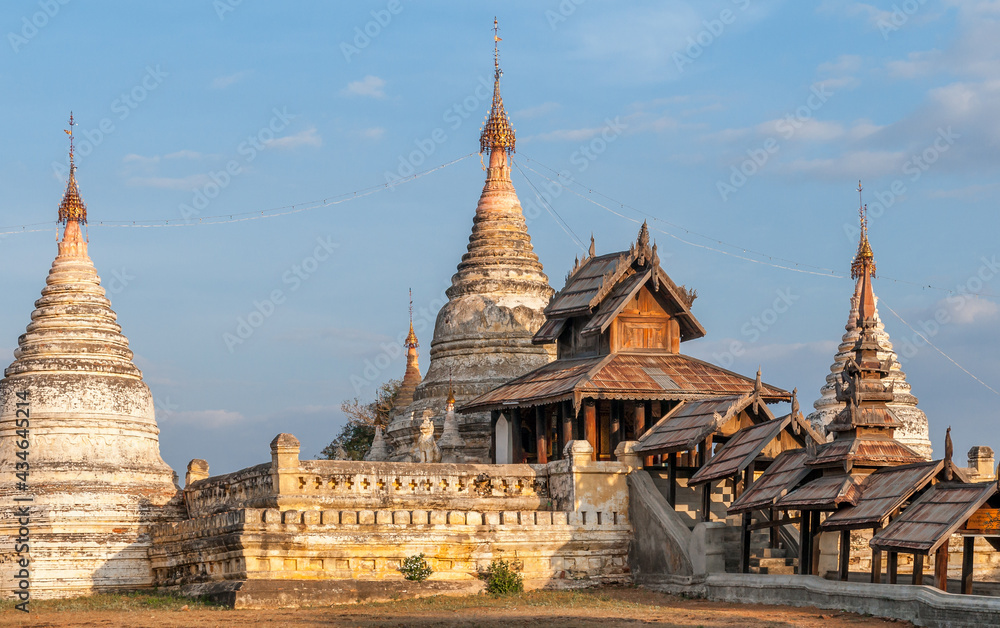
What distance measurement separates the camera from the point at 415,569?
33719 mm

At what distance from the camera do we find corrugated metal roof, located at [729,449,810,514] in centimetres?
3150

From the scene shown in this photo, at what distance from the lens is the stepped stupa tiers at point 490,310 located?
1881 inches

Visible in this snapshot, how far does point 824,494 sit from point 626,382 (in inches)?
377

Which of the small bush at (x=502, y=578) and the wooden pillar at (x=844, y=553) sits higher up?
the wooden pillar at (x=844, y=553)

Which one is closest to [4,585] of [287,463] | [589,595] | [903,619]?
[287,463]

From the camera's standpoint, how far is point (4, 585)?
38.2 metres

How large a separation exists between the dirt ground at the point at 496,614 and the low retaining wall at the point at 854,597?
0.29 metres

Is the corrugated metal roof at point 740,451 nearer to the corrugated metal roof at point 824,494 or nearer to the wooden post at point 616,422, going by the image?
the corrugated metal roof at point 824,494

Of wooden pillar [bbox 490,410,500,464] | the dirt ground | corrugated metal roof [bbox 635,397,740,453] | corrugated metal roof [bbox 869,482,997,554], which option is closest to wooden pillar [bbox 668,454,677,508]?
corrugated metal roof [bbox 635,397,740,453]

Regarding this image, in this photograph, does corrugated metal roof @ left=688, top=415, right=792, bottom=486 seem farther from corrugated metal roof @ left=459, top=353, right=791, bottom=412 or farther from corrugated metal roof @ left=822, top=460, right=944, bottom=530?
corrugated metal roof @ left=822, top=460, right=944, bottom=530

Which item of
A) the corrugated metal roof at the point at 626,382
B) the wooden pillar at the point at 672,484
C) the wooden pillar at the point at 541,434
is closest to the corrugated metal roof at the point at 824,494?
the wooden pillar at the point at 672,484

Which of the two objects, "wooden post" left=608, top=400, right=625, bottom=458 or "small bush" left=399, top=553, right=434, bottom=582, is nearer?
"small bush" left=399, top=553, right=434, bottom=582

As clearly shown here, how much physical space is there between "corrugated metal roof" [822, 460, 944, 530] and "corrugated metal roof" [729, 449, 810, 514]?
1.57 meters

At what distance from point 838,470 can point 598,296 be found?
1196 cm
